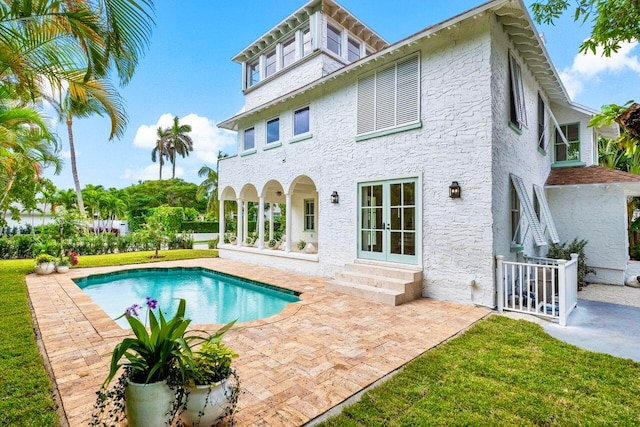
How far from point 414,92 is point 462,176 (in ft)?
8.83

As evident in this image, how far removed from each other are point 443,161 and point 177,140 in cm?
Answer: 4209

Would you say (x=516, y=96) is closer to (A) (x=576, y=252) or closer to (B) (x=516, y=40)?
(B) (x=516, y=40)

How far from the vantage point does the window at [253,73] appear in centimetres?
1548

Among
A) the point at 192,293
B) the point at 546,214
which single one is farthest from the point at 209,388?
the point at 546,214

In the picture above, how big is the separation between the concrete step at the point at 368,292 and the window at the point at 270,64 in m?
10.7

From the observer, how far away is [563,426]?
3.04 metres

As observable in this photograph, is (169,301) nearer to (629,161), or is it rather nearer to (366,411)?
(366,411)

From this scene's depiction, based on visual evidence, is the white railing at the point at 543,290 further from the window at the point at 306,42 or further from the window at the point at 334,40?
the window at the point at 306,42

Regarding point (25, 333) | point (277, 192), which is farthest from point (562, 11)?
point (277, 192)

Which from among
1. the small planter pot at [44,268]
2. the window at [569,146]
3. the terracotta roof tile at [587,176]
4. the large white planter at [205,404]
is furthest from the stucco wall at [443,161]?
the small planter pot at [44,268]

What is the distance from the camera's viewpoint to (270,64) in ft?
48.2

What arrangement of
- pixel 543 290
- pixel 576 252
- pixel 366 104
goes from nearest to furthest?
pixel 543 290, pixel 366 104, pixel 576 252

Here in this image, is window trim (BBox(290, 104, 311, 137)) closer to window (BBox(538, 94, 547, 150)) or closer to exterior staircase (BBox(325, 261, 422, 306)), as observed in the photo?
exterior staircase (BBox(325, 261, 422, 306))

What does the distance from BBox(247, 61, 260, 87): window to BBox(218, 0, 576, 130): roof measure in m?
5.31
